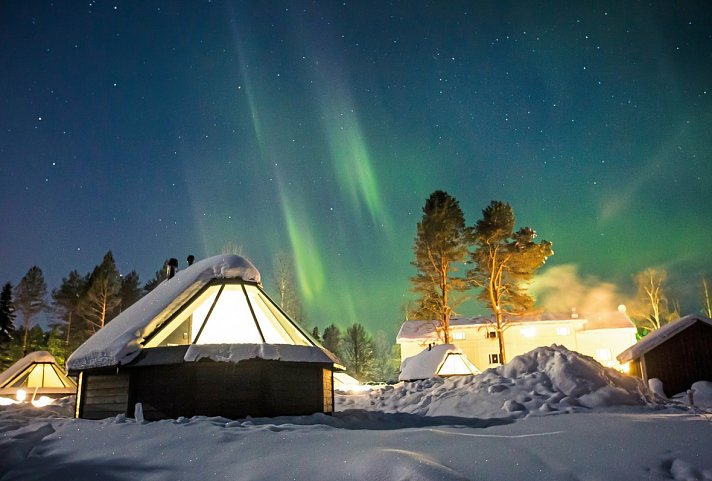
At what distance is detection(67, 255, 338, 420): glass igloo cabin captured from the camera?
10242mm

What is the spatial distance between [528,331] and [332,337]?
1270 inches

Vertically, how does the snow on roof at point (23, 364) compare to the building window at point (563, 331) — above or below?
below

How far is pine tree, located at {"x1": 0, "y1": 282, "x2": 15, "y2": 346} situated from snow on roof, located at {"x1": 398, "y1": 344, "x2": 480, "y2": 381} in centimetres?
3567

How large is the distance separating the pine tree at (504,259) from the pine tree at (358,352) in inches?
1252

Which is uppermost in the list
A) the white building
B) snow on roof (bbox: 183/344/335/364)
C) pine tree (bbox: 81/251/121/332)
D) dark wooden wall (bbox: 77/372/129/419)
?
pine tree (bbox: 81/251/121/332)

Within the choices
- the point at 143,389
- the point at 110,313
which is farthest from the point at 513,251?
the point at 110,313

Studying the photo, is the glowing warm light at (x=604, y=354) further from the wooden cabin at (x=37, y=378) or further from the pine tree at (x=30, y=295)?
the pine tree at (x=30, y=295)

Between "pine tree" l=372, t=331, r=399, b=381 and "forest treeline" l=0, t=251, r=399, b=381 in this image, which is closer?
"forest treeline" l=0, t=251, r=399, b=381

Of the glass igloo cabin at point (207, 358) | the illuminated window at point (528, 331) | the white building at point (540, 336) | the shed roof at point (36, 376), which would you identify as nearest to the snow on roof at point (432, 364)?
the white building at point (540, 336)

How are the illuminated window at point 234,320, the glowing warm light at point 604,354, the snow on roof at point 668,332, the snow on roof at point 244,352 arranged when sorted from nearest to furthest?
the snow on roof at point 244,352, the illuminated window at point 234,320, the snow on roof at point 668,332, the glowing warm light at point 604,354

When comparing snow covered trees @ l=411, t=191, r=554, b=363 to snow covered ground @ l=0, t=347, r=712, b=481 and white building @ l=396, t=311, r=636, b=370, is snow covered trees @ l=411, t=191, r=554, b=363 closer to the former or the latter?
white building @ l=396, t=311, r=636, b=370

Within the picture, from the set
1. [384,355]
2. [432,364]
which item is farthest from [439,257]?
[384,355]

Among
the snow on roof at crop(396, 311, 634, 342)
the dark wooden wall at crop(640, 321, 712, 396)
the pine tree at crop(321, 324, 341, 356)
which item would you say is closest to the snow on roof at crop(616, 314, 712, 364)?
the dark wooden wall at crop(640, 321, 712, 396)

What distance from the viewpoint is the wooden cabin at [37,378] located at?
26.3 m
